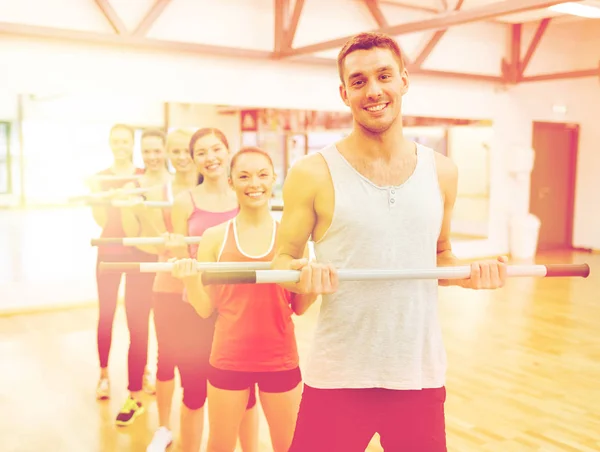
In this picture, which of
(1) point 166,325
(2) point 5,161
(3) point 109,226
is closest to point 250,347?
(1) point 166,325

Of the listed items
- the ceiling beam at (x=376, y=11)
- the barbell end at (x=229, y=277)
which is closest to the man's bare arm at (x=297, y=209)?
the barbell end at (x=229, y=277)

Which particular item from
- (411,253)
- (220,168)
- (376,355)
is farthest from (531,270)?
(220,168)

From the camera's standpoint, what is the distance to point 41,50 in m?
5.42

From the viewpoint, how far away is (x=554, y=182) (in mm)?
9930

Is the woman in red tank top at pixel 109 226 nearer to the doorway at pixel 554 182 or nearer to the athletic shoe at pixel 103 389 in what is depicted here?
the athletic shoe at pixel 103 389

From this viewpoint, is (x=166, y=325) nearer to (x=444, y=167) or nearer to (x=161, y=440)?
(x=161, y=440)

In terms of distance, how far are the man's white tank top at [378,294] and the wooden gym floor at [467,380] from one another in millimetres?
1688

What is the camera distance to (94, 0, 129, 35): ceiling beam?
18.3ft

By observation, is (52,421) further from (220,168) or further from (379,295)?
(379,295)

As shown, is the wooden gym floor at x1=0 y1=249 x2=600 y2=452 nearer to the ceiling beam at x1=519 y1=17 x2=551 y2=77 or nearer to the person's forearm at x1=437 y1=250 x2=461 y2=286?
the person's forearm at x1=437 y1=250 x2=461 y2=286

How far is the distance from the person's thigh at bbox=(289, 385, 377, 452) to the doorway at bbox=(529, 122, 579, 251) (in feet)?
29.2

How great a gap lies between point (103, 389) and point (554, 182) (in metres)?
8.43

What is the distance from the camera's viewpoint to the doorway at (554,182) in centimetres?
970

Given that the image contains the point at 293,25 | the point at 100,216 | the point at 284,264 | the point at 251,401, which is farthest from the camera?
the point at 293,25
